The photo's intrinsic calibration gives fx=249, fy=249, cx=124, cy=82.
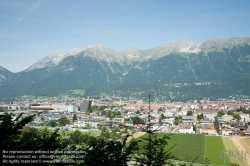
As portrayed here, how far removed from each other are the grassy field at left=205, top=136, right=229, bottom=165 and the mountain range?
198 feet

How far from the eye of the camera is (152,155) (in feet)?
9.51

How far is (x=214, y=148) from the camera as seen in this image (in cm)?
2267

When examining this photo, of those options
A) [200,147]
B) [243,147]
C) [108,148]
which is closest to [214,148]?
[200,147]

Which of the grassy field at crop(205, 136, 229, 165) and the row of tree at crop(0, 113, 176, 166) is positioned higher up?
the row of tree at crop(0, 113, 176, 166)

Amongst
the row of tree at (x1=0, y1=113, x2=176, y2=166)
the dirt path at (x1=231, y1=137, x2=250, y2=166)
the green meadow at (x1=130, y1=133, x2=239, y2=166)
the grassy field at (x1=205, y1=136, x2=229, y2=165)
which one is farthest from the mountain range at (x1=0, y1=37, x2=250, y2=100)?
the row of tree at (x1=0, y1=113, x2=176, y2=166)

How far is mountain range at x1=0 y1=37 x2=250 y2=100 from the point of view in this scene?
316ft

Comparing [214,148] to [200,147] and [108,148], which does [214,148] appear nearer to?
[200,147]

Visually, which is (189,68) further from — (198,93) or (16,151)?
(16,151)

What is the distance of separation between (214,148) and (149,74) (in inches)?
4133

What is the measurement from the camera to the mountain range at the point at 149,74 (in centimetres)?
9619

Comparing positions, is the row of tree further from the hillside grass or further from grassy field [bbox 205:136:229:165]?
grassy field [bbox 205:136:229:165]

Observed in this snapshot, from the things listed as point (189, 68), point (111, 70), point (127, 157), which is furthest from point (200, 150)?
point (111, 70)

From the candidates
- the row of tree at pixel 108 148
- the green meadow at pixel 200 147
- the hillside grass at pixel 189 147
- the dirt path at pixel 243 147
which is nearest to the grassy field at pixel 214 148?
the green meadow at pixel 200 147

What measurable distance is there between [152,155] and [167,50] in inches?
6314
